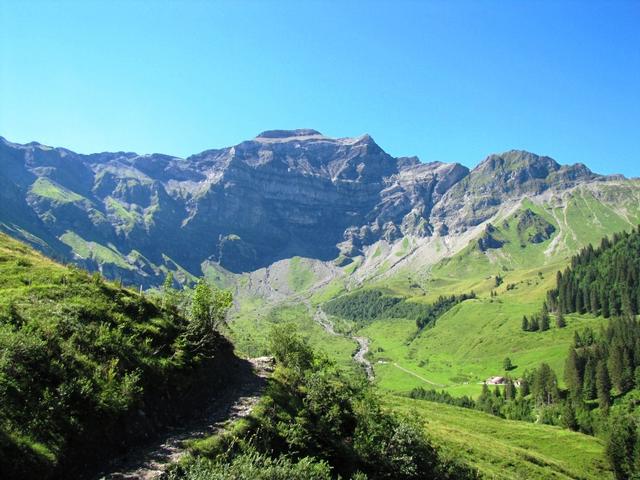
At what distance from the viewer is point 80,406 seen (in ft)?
76.8

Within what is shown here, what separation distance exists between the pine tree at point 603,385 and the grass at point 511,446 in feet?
133

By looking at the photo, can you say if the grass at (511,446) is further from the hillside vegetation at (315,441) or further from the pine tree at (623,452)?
the hillside vegetation at (315,441)

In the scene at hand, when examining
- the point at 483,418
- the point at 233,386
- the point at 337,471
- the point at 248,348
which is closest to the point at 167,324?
the point at 233,386

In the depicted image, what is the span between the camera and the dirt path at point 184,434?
2247 cm

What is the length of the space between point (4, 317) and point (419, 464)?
120 feet

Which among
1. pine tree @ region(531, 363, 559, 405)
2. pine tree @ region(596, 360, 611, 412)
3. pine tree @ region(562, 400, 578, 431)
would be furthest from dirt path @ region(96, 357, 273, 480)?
pine tree @ region(531, 363, 559, 405)

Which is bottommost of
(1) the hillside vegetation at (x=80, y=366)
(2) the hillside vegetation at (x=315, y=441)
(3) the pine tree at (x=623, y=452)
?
(3) the pine tree at (x=623, y=452)

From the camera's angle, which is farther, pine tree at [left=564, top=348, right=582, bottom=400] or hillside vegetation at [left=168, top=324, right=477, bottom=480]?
pine tree at [left=564, top=348, right=582, bottom=400]

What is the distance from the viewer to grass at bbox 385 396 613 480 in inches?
2803

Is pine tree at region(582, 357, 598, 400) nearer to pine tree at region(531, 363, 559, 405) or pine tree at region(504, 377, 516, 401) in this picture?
pine tree at region(531, 363, 559, 405)

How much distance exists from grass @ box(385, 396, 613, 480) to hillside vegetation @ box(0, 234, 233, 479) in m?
33.2

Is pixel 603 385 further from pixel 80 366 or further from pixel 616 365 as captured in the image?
pixel 80 366

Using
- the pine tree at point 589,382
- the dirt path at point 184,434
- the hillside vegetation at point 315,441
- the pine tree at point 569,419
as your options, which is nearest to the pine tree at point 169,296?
the dirt path at point 184,434

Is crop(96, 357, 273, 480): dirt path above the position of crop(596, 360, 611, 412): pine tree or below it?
above
